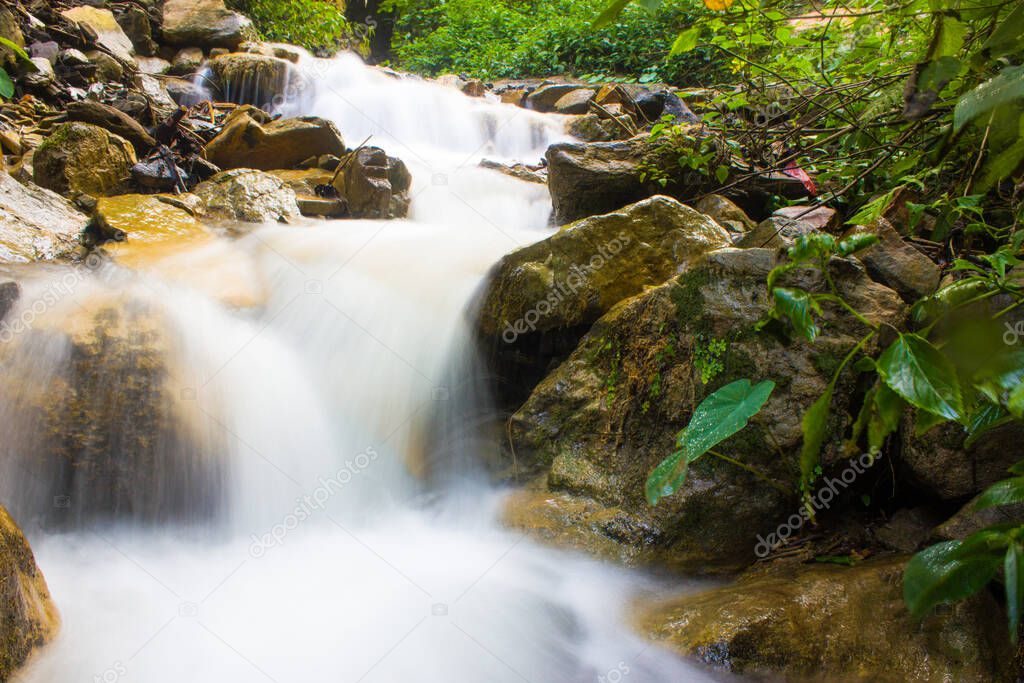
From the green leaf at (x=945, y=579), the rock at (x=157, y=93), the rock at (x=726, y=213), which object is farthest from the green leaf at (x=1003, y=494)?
the rock at (x=157, y=93)

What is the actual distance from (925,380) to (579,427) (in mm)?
1915

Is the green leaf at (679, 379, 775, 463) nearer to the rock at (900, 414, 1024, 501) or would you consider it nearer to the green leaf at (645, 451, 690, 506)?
the green leaf at (645, 451, 690, 506)

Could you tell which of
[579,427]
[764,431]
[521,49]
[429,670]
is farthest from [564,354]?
[521,49]

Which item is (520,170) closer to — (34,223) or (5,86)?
(34,223)

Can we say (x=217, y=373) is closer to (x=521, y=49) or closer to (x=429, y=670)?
(x=429, y=670)

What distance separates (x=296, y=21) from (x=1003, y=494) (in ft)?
48.7

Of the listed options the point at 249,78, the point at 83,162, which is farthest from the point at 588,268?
the point at 249,78

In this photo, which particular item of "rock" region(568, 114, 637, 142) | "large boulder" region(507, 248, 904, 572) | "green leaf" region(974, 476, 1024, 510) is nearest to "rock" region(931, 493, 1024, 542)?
"large boulder" region(507, 248, 904, 572)

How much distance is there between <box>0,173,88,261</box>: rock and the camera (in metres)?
4.18

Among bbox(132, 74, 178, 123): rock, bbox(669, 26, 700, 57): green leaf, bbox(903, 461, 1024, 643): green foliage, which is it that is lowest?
bbox(132, 74, 178, 123): rock

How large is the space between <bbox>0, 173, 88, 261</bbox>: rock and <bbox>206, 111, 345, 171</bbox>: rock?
2098 millimetres

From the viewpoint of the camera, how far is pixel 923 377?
1.23m

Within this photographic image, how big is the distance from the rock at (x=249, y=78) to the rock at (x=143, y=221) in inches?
180

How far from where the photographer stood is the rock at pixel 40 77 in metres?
7.08
